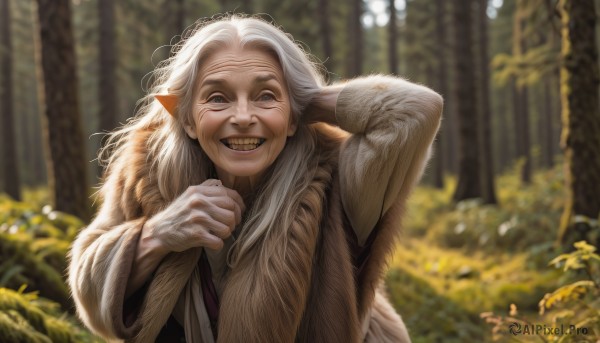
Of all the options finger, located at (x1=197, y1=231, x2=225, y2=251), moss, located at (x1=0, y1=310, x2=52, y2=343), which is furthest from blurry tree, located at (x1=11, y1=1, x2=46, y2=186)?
finger, located at (x1=197, y1=231, x2=225, y2=251)

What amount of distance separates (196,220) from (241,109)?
0.48 metres

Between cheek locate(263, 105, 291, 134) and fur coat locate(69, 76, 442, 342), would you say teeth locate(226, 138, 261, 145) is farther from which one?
fur coat locate(69, 76, 442, 342)

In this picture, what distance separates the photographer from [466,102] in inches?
485

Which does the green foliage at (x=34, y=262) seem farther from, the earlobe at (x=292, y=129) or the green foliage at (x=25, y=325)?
the earlobe at (x=292, y=129)

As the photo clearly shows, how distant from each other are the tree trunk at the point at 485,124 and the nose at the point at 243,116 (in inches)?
457

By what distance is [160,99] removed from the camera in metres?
2.37

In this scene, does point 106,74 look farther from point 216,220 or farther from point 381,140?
point 381,140

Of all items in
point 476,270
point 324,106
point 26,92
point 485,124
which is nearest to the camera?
point 324,106

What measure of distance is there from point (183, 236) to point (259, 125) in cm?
54

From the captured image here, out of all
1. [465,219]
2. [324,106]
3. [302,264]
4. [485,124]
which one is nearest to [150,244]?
[302,264]

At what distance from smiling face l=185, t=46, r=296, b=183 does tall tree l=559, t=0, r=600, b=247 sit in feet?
15.0

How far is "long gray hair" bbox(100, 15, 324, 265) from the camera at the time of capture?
2248 millimetres

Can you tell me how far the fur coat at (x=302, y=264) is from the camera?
2057mm

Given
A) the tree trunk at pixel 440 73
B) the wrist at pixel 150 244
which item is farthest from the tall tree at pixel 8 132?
the wrist at pixel 150 244
